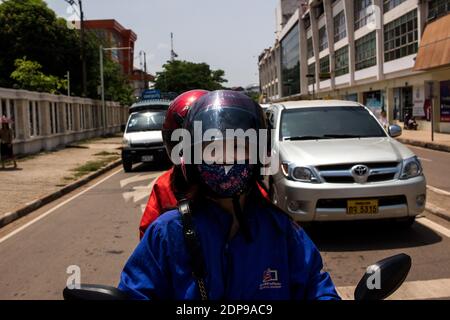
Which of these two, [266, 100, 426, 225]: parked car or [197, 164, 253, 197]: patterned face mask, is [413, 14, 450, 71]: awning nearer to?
[266, 100, 426, 225]: parked car

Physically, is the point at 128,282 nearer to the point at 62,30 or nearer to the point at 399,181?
the point at 399,181

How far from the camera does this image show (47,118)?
24.2 m

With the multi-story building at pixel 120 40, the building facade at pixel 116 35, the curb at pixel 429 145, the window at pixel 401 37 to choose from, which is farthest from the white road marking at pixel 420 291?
the building facade at pixel 116 35

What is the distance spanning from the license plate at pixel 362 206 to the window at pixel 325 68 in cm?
4693

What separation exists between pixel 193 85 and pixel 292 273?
66.1m

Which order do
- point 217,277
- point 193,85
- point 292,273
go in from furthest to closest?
point 193,85
point 292,273
point 217,277

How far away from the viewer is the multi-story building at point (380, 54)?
2688 centimetres

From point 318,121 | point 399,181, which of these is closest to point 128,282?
point 399,181

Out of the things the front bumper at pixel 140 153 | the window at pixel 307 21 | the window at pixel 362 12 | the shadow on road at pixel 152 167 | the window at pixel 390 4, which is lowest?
the shadow on road at pixel 152 167

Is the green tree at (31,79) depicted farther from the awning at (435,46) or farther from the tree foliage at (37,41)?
the awning at (435,46)

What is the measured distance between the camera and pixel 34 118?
2280 cm

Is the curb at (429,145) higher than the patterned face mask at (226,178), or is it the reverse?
the patterned face mask at (226,178)

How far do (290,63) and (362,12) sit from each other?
3466cm

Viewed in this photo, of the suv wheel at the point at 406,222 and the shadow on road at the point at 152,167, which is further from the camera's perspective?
the shadow on road at the point at 152,167
